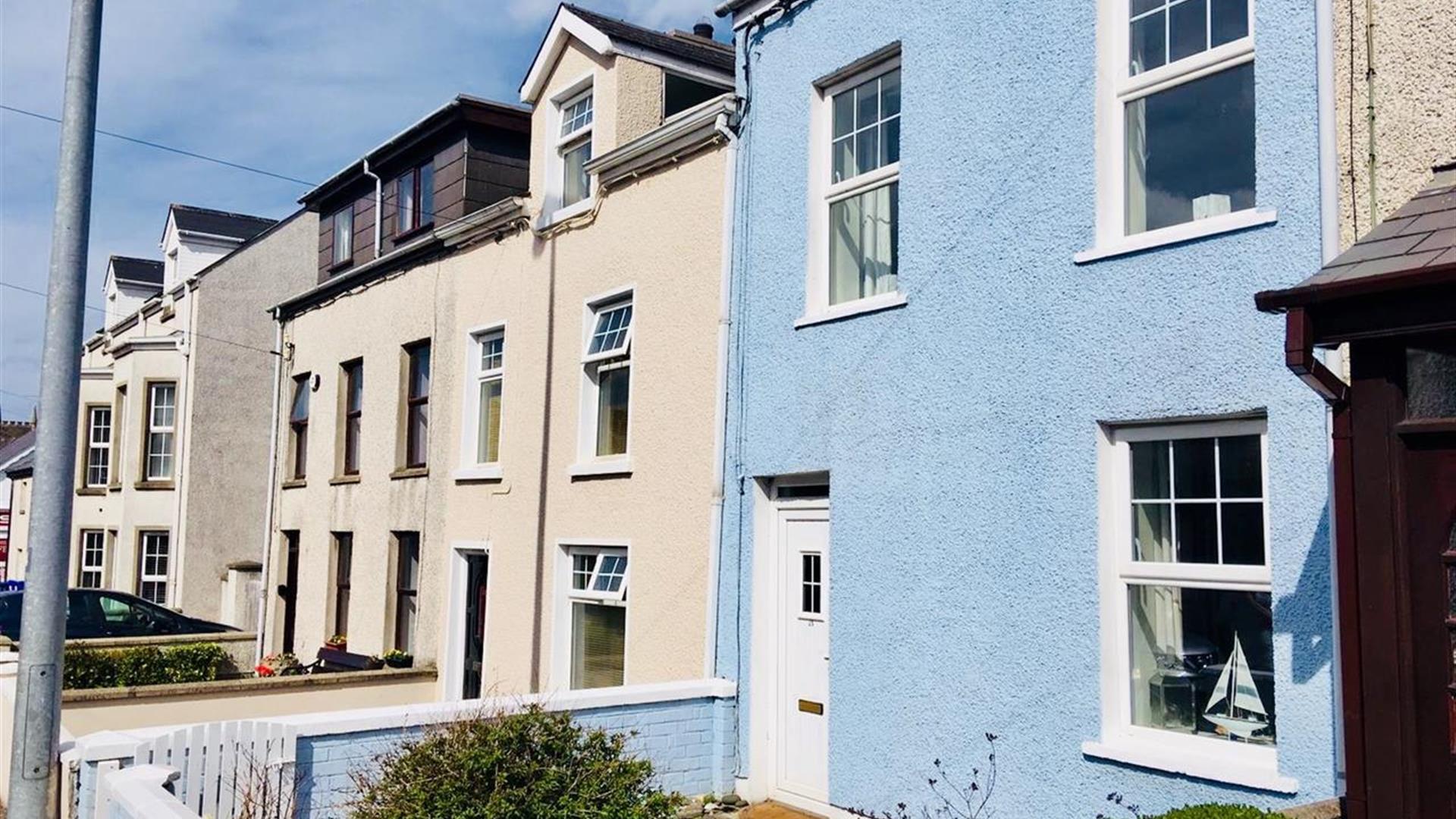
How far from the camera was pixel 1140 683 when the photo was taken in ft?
24.9

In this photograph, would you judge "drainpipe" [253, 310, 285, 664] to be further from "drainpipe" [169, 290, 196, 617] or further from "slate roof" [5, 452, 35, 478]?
"slate roof" [5, 452, 35, 478]

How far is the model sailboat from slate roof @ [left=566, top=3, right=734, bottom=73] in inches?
353

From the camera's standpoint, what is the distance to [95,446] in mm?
31484

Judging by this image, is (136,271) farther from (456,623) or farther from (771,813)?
(771,813)

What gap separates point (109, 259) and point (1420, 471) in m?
37.9

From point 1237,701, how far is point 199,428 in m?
23.9

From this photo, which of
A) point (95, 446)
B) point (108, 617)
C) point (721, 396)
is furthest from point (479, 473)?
point (95, 446)

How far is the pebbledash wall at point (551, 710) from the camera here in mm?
8320

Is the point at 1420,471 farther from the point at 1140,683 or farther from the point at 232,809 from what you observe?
the point at 232,809

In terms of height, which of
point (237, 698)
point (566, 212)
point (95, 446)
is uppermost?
point (566, 212)

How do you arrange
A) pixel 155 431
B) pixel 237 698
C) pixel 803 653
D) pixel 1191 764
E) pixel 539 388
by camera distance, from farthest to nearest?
pixel 155 431
pixel 237 698
pixel 539 388
pixel 803 653
pixel 1191 764

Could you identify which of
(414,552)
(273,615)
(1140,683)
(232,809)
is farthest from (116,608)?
(1140,683)

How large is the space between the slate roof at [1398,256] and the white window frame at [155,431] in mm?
26243

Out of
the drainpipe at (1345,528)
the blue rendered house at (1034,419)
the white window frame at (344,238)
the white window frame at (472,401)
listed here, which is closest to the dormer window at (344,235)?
the white window frame at (344,238)
